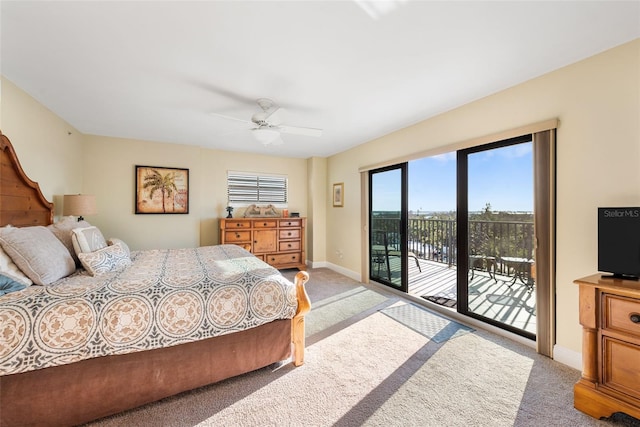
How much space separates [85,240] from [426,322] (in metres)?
3.42

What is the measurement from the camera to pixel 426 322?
294 cm

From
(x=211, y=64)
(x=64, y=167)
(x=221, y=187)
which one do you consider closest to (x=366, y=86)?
(x=211, y=64)

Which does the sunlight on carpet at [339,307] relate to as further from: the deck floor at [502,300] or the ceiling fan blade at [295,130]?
the ceiling fan blade at [295,130]

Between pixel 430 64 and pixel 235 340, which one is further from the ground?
pixel 430 64

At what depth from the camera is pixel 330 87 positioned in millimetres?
2541

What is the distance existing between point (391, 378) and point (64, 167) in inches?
181

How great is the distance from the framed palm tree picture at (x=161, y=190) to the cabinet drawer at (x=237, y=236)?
2.76 ft

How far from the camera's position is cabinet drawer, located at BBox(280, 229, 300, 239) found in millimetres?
5289

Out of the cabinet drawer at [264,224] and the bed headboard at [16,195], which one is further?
the cabinet drawer at [264,224]

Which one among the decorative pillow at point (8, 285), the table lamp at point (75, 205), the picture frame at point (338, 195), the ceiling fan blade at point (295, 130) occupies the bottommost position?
the decorative pillow at point (8, 285)

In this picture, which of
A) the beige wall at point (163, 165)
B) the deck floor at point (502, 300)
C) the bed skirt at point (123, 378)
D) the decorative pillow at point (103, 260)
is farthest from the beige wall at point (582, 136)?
the beige wall at point (163, 165)

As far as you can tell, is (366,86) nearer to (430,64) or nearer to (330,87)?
(330,87)

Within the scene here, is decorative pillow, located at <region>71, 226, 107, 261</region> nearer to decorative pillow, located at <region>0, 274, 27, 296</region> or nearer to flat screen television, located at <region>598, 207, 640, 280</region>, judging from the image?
decorative pillow, located at <region>0, 274, 27, 296</region>

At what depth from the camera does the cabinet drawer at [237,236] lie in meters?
4.83
